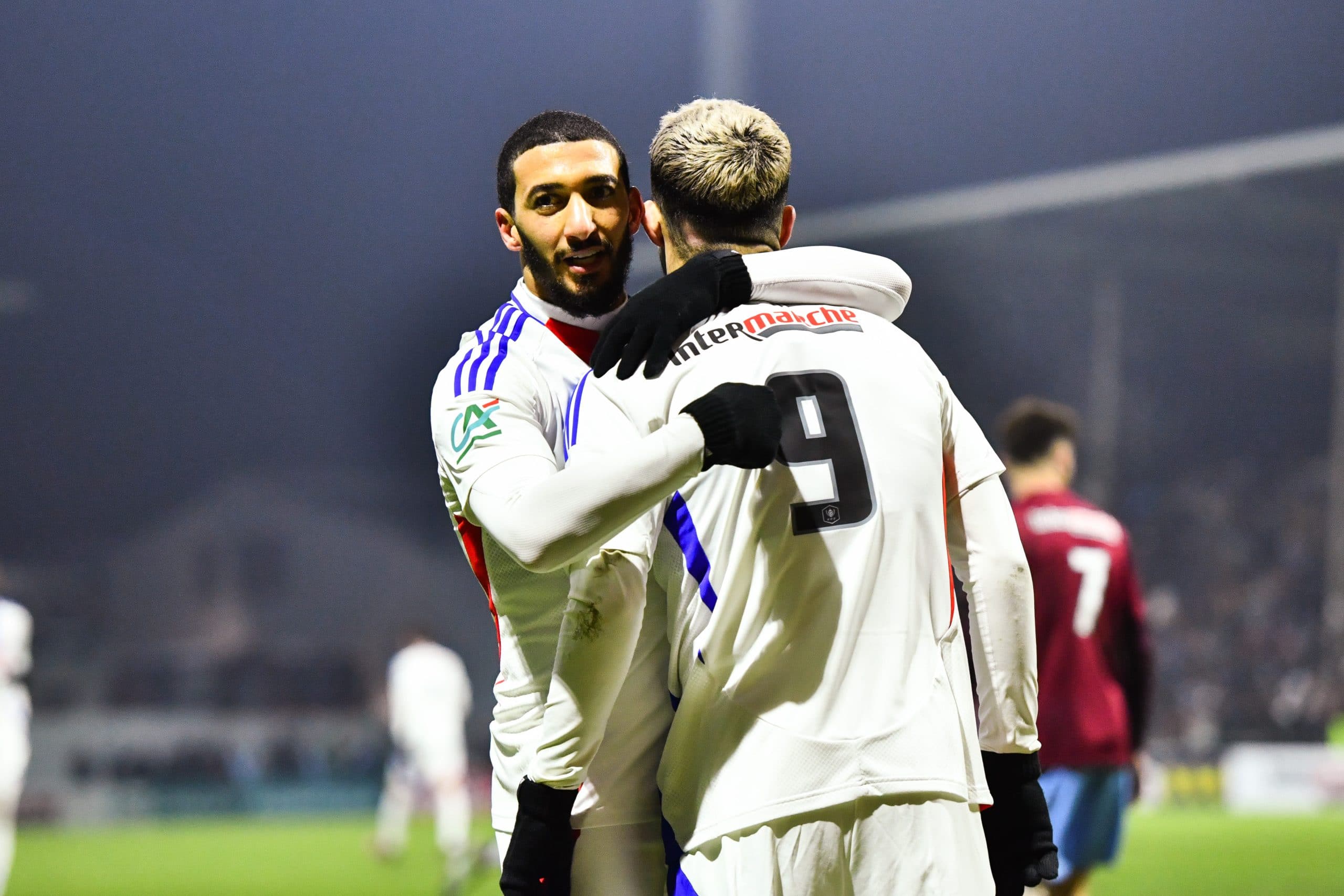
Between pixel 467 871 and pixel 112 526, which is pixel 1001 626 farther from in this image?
pixel 112 526

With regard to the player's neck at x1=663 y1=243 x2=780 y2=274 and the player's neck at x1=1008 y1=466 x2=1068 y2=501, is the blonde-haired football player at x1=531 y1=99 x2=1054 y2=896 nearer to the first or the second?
the player's neck at x1=663 y1=243 x2=780 y2=274

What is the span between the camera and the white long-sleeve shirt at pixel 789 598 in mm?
1736

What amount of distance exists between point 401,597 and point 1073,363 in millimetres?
8968

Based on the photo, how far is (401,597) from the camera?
17.2 m

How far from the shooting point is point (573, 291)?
2.29 meters

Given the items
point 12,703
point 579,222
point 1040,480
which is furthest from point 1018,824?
point 12,703

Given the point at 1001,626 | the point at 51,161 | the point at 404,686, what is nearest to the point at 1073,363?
the point at 404,686

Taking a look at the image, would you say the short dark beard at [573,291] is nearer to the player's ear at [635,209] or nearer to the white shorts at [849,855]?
the player's ear at [635,209]

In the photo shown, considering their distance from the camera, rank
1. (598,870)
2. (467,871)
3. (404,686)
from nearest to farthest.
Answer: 1. (598,870)
2. (467,871)
3. (404,686)

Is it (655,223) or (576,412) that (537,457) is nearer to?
(576,412)

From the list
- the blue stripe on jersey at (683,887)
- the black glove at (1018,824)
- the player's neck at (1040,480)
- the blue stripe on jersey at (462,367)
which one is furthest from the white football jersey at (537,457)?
the player's neck at (1040,480)

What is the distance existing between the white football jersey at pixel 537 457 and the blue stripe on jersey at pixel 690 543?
0.13m

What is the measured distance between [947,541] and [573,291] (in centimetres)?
75

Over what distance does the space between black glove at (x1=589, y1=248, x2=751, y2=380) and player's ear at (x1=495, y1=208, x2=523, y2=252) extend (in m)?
0.59
